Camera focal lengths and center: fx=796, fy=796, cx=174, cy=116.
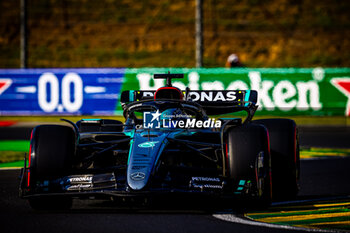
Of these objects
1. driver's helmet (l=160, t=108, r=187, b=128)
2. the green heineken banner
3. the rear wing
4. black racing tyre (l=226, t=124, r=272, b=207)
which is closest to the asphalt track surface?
black racing tyre (l=226, t=124, r=272, b=207)

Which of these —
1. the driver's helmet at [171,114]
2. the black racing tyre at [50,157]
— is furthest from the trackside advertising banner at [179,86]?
the black racing tyre at [50,157]

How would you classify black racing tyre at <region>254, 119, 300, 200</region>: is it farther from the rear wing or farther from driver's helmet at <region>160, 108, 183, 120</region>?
the rear wing

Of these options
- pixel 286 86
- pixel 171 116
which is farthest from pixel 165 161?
pixel 286 86

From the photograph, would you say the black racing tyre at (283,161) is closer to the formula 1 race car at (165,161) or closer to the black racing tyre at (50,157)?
the formula 1 race car at (165,161)

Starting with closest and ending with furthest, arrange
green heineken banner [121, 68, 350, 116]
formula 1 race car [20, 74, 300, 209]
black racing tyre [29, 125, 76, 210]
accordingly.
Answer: formula 1 race car [20, 74, 300, 209]
black racing tyre [29, 125, 76, 210]
green heineken banner [121, 68, 350, 116]

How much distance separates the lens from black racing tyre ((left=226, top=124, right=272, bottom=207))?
761 cm

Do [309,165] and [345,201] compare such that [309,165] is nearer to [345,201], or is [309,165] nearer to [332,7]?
[345,201]

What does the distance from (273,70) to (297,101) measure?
1.02 meters

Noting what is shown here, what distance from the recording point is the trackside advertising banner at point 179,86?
67.7 ft

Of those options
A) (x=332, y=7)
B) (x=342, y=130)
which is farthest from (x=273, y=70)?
(x=332, y=7)

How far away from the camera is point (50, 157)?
760cm

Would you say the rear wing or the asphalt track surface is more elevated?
the rear wing

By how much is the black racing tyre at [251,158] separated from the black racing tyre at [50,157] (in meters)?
1.56

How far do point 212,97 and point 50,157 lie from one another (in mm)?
3183
